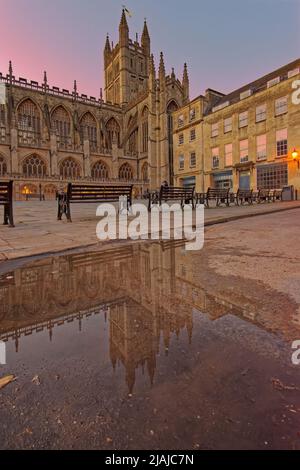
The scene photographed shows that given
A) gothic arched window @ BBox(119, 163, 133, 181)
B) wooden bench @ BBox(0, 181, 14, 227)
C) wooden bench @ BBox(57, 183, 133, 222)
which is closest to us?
wooden bench @ BBox(0, 181, 14, 227)

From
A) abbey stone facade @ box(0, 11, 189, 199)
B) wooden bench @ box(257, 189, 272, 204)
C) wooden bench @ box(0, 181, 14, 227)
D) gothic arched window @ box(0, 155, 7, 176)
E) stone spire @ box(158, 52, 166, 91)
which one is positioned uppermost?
stone spire @ box(158, 52, 166, 91)

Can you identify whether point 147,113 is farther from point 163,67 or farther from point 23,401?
point 23,401

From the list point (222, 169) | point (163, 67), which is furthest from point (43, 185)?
point (163, 67)

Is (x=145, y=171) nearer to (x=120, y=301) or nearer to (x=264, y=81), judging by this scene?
(x=264, y=81)

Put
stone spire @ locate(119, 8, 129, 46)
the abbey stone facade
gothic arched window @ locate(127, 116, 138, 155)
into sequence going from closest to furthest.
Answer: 1. the abbey stone facade
2. gothic arched window @ locate(127, 116, 138, 155)
3. stone spire @ locate(119, 8, 129, 46)

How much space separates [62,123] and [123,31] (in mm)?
27195

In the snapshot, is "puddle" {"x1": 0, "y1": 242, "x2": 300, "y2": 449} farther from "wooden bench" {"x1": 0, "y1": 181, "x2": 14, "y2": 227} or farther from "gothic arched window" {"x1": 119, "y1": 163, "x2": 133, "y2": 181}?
"gothic arched window" {"x1": 119, "y1": 163, "x2": 133, "y2": 181}

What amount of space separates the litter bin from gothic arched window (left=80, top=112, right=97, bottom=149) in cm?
3356

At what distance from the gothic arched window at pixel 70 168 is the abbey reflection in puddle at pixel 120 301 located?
119 ft

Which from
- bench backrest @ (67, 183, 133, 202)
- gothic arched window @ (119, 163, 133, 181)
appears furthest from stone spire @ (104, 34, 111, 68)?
bench backrest @ (67, 183, 133, 202)

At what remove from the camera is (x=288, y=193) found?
21.2 meters

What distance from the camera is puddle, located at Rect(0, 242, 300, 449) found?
3.19 feet

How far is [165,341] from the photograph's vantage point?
63.2 inches

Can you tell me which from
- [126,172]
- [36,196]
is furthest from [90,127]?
[36,196]
